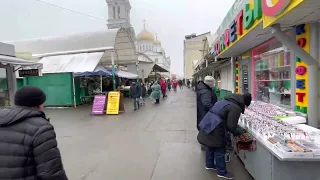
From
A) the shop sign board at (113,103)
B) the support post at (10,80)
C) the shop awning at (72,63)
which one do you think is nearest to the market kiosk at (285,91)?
the shop sign board at (113,103)

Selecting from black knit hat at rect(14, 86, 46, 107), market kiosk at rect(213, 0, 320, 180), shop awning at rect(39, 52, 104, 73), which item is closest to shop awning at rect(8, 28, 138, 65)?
shop awning at rect(39, 52, 104, 73)

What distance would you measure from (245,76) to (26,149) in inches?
290

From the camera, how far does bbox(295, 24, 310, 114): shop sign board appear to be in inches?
151

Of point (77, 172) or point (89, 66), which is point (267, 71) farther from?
point (89, 66)

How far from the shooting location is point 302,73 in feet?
12.9

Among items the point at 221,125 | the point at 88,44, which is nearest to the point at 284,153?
the point at 221,125

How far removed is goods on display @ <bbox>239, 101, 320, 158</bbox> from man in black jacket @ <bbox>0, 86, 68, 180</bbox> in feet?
7.85

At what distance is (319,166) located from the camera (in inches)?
108

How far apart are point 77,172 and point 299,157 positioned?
3.52m

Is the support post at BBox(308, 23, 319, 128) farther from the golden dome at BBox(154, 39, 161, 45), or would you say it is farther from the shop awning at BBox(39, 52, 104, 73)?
the golden dome at BBox(154, 39, 161, 45)

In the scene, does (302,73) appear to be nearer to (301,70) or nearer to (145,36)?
(301,70)

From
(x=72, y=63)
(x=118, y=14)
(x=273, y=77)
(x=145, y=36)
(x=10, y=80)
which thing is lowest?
(x=273, y=77)

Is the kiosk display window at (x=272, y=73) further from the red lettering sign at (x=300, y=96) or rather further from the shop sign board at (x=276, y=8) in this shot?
the shop sign board at (x=276, y=8)

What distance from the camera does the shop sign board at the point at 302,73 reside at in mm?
3844
